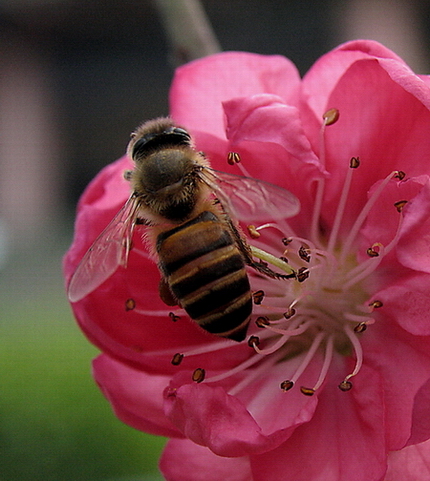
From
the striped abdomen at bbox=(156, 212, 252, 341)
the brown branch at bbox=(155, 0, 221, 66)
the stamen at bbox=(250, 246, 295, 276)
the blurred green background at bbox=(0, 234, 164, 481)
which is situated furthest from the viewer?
the blurred green background at bbox=(0, 234, 164, 481)

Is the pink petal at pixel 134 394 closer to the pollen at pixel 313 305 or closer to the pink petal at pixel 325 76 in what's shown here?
the pollen at pixel 313 305

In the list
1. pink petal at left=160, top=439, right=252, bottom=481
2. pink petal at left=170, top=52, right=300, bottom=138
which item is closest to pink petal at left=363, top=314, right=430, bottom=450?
pink petal at left=160, top=439, right=252, bottom=481

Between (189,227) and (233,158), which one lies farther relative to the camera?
(233,158)

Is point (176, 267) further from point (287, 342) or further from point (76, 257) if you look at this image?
point (287, 342)

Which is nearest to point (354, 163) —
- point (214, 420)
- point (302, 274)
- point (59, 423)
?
point (302, 274)

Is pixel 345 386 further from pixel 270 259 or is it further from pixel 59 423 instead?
pixel 59 423

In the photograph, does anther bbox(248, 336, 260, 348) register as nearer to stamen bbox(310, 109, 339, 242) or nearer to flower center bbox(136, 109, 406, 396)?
flower center bbox(136, 109, 406, 396)

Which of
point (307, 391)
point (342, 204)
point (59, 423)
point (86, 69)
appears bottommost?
point (86, 69)

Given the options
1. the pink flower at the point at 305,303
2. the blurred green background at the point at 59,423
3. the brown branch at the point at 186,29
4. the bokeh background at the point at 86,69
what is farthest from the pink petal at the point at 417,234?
the bokeh background at the point at 86,69
